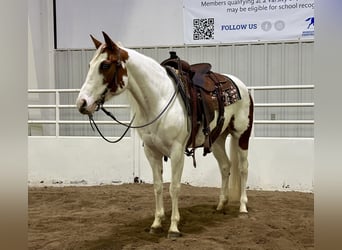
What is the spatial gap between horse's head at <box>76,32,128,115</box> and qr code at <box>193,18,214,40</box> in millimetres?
4913

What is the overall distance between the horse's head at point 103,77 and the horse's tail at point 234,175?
159 cm

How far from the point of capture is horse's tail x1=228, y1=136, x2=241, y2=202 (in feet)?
12.8

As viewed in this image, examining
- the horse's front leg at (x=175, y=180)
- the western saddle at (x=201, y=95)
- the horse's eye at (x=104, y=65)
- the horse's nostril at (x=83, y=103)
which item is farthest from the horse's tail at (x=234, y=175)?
the horse's nostril at (x=83, y=103)

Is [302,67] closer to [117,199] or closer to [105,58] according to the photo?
[117,199]

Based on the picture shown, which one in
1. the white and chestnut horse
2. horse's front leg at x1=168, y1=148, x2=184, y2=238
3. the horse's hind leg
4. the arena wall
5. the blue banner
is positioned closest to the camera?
the white and chestnut horse

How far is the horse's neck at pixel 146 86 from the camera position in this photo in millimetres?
2850

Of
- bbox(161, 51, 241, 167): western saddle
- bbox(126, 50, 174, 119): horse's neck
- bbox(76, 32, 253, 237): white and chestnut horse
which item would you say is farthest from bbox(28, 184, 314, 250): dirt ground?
bbox(126, 50, 174, 119): horse's neck

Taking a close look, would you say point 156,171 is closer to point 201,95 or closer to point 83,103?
point 201,95

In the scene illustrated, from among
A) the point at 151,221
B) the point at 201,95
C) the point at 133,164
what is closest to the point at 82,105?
the point at 201,95

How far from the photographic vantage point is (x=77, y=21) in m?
8.16

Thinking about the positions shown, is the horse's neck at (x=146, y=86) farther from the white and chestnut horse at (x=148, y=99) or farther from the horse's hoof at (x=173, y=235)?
the horse's hoof at (x=173, y=235)

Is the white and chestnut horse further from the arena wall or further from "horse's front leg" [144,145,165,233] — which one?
the arena wall

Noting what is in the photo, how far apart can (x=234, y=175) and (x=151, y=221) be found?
3.40 ft
